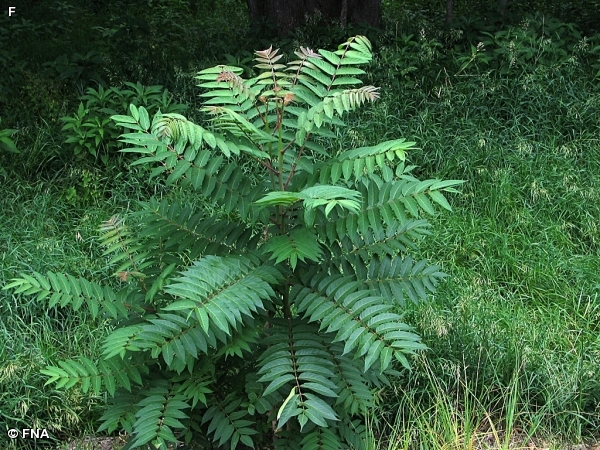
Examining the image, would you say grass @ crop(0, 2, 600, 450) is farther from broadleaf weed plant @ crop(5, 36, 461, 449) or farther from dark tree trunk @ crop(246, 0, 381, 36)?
dark tree trunk @ crop(246, 0, 381, 36)

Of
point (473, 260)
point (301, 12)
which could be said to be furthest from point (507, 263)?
point (301, 12)

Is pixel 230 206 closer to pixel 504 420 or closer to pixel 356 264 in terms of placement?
pixel 356 264

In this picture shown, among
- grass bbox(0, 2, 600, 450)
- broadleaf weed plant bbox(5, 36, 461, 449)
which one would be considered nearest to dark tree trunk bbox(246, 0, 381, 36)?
grass bbox(0, 2, 600, 450)

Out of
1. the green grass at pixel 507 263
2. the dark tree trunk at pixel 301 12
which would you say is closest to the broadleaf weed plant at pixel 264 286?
the green grass at pixel 507 263

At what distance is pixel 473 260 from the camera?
16.1 ft

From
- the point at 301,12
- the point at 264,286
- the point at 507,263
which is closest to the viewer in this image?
the point at 264,286

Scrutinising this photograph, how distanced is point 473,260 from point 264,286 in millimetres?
2464

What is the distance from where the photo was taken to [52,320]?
14.3 feet

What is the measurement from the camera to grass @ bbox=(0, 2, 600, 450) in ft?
12.2

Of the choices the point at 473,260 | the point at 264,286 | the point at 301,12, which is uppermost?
the point at 301,12

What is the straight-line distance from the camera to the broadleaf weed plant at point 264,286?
2.74 meters

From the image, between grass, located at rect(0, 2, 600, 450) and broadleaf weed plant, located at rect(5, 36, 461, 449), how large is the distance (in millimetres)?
512

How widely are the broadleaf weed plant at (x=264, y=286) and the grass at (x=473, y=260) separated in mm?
512

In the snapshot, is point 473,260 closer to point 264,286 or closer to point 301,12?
point 264,286
